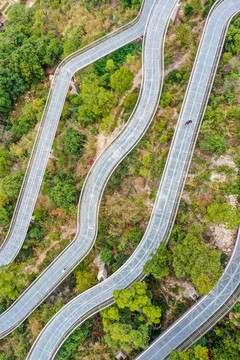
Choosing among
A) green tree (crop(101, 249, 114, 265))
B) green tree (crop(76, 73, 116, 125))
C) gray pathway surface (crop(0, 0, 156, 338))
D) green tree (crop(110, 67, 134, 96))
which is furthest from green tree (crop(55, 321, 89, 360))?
green tree (crop(110, 67, 134, 96))

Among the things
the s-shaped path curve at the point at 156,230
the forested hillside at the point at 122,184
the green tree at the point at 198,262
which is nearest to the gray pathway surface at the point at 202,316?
the forested hillside at the point at 122,184

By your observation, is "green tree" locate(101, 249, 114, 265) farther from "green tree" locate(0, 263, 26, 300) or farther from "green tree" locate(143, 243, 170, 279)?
"green tree" locate(0, 263, 26, 300)

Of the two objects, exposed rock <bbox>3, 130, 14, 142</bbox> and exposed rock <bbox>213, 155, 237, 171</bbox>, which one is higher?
exposed rock <bbox>3, 130, 14, 142</bbox>

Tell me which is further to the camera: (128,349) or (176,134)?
(176,134)

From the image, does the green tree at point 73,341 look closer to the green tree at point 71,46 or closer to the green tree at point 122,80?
the green tree at point 122,80

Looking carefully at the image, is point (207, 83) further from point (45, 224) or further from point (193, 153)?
point (45, 224)

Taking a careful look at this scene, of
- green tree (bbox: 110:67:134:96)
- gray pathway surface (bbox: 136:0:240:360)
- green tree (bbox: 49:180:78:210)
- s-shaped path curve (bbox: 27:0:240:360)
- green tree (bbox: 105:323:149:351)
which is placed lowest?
gray pathway surface (bbox: 136:0:240:360)

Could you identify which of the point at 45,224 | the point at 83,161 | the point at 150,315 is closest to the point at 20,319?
the point at 45,224
